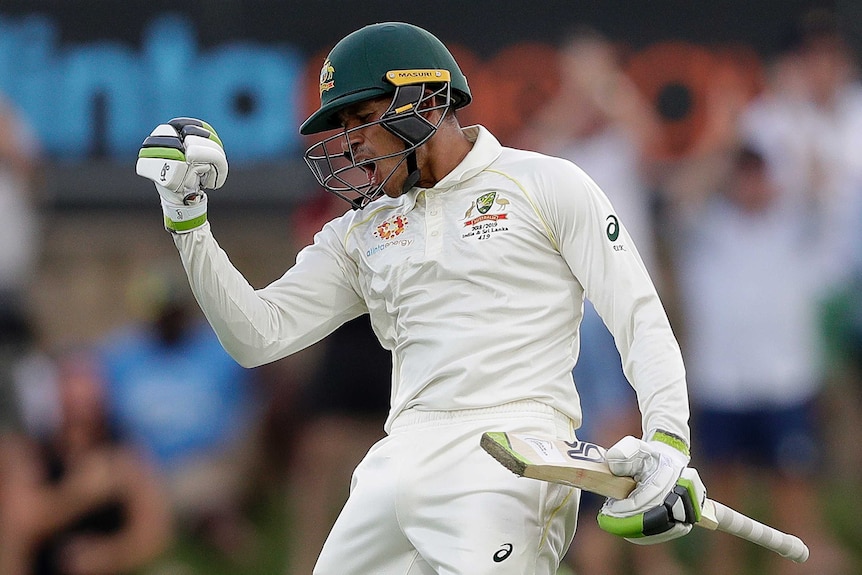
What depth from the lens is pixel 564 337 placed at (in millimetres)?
3703

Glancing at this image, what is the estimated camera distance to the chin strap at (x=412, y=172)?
3.81 meters

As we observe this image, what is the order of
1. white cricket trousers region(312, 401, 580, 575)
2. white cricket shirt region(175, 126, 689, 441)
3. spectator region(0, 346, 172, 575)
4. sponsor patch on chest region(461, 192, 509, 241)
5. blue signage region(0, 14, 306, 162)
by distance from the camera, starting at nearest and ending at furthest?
white cricket trousers region(312, 401, 580, 575) → white cricket shirt region(175, 126, 689, 441) → sponsor patch on chest region(461, 192, 509, 241) → spectator region(0, 346, 172, 575) → blue signage region(0, 14, 306, 162)

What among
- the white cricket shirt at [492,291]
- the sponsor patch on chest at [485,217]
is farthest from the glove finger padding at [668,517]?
the sponsor patch on chest at [485,217]

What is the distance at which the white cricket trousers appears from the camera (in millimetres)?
3426

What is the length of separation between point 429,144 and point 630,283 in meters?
0.66

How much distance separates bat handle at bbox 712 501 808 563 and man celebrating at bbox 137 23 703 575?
340mm

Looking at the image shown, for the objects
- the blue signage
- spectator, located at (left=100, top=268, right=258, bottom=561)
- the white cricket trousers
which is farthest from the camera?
the blue signage

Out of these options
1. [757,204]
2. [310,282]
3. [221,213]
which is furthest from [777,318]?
[310,282]

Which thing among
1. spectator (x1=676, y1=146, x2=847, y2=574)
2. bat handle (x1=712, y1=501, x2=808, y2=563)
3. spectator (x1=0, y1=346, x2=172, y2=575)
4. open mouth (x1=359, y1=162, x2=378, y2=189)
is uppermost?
open mouth (x1=359, y1=162, x2=378, y2=189)

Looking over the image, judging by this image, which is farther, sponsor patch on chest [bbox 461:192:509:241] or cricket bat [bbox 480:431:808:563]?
sponsor patch on chest [bbox 461:192:509:241]

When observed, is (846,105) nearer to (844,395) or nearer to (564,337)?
(844,395)

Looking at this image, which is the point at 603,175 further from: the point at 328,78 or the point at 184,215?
the point at 184,215

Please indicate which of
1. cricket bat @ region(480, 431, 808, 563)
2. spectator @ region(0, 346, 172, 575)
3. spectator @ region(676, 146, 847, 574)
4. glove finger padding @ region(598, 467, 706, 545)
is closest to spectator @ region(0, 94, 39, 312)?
spectator @ region(0, 346, 172, 575)

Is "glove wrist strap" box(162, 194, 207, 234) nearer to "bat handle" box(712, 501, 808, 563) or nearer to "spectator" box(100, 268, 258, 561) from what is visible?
"bat handle" box(712, 501, 808, 563)
